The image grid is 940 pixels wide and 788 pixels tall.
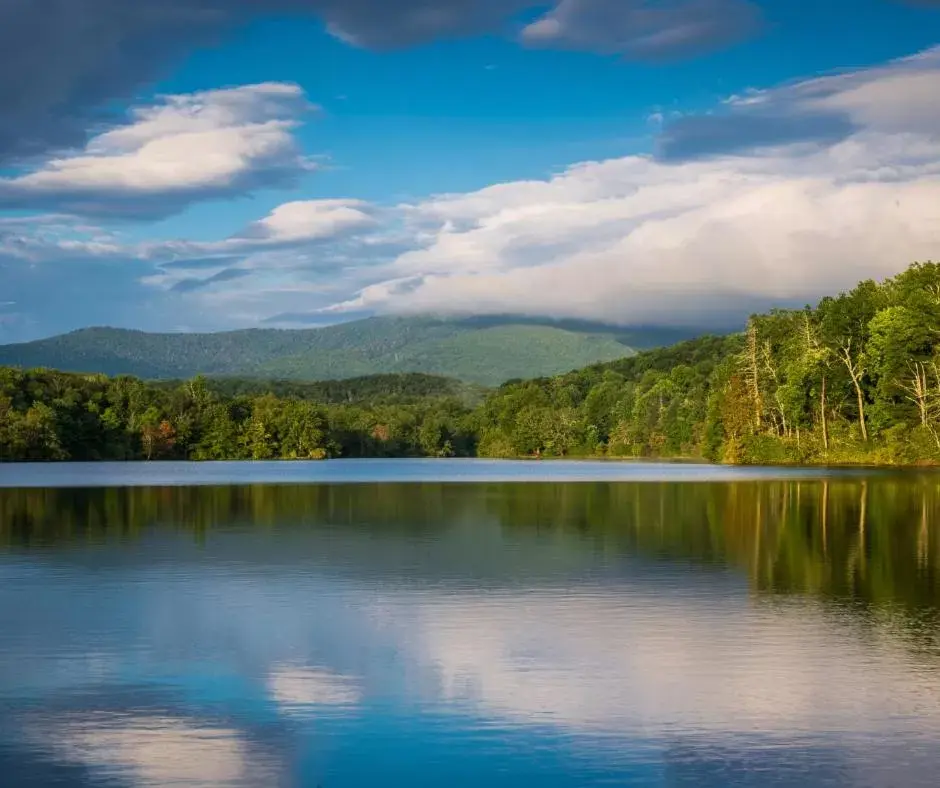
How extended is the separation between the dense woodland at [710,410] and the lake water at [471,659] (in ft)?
200

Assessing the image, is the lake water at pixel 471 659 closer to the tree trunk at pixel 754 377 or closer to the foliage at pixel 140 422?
the tree trunk at pixel 754 377

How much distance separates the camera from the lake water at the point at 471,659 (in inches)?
461

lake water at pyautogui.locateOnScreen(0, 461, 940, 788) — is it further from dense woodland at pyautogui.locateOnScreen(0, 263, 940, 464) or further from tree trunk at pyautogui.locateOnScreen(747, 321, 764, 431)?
tree trunk at pyautogui.locateOnScreen(747, 321, 764, 431)

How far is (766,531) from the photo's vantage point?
36875mm

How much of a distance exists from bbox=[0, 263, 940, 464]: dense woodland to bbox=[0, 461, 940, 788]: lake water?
60.9m

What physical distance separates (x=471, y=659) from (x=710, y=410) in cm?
11697

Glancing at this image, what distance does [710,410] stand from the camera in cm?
13050

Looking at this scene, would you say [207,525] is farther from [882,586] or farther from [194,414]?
[194,414]

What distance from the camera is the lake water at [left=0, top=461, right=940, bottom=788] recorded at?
38.4 feet

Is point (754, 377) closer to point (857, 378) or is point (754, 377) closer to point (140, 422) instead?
point (857, 378)

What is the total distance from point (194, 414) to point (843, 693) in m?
172

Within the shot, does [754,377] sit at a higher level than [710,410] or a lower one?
higher

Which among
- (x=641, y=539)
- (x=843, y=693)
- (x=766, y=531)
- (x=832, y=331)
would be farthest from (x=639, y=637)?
(x=832, y=331)

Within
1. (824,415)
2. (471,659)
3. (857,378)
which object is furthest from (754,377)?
(471,659)
